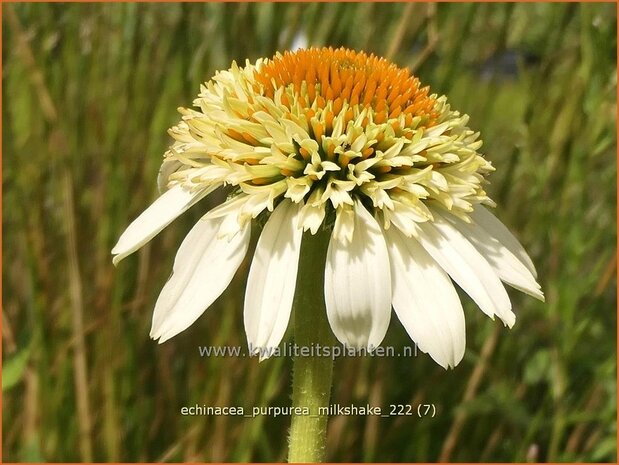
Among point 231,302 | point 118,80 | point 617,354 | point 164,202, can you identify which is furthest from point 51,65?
point 617,354

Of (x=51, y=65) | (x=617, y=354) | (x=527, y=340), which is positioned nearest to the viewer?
(x=617, y=354)

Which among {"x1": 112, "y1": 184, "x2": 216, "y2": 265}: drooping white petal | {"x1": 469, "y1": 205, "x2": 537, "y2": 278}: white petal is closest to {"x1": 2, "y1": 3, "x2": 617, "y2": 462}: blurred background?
{"x1": 469, "y1": 205, "x2": 537, "y2": 278}: white petal

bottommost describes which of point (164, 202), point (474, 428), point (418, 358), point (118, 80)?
point (474, 428)

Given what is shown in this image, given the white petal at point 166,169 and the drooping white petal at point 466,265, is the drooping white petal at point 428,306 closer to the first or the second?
the drooping white petal at point 466,265

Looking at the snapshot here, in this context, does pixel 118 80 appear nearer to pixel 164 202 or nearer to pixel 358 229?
pixel 164 202

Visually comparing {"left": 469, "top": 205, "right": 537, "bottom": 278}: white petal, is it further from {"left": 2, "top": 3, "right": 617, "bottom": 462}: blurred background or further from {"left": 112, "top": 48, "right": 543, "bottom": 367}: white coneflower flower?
{"left": 2, "top": 3, "right": 617, "bottom": 462}: blurred background

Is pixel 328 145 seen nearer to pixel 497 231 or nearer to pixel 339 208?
pixel 339 208
